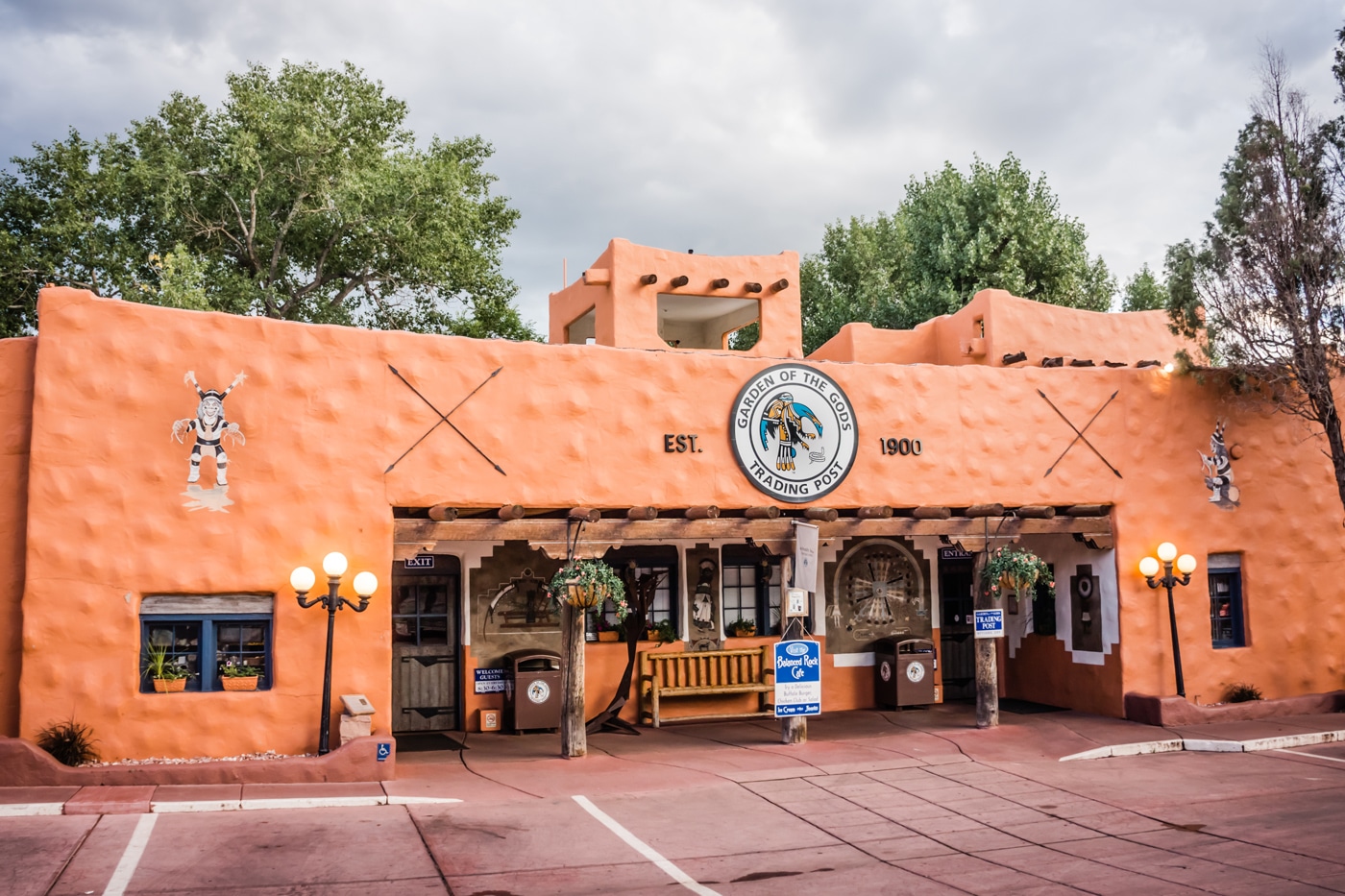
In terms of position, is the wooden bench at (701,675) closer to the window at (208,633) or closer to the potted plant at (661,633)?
the potted plant at (661,633)

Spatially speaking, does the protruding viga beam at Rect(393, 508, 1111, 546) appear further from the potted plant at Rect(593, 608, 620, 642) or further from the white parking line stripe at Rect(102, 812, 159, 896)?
the white parking line stripe at Rect(102, 812, 159, 896)

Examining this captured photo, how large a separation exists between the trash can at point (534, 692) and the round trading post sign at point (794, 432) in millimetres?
3801

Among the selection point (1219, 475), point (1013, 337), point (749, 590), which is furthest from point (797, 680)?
point (1013, 337)

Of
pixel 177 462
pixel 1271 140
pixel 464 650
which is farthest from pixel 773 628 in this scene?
pixel 1271 140

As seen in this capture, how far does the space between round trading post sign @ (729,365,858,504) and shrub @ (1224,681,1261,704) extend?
6428 millimetres

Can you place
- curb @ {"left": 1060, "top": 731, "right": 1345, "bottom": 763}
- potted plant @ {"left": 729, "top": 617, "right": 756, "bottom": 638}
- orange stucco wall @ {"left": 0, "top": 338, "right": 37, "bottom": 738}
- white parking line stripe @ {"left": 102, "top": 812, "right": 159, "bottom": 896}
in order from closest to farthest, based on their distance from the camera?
white parking line stripe @ {"left": 102, "top": 812, "right": 159, "bottom": 896} → orange stucco wall @ {"left": 0, "top": 338, "right": 37, "bottom": 738} → curb @ {"left": 1060, "top": 731, "right": 1345, "bottom": 763} → potted plant @ {"left": 729, "top": 617, "right": 756, "bottom": 638}

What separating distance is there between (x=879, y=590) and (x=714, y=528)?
15.5ft

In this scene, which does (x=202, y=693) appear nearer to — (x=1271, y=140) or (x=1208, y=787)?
(x=1208, y=787)

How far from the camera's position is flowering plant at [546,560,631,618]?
41.3ft

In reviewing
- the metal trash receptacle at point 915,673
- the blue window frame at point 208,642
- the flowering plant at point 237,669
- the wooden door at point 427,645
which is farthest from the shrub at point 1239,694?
the flowering plant at point 237,669

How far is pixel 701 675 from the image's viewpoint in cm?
1590

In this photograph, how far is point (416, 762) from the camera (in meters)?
12.6

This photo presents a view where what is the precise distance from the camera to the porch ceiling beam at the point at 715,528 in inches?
492

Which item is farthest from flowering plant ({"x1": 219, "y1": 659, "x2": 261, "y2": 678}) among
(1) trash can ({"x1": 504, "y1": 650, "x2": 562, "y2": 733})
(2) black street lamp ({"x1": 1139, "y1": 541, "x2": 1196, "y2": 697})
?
(2) black street lamp ({"x1": 1139, "y1": 541, "x2": 1196, "y2": 697})
